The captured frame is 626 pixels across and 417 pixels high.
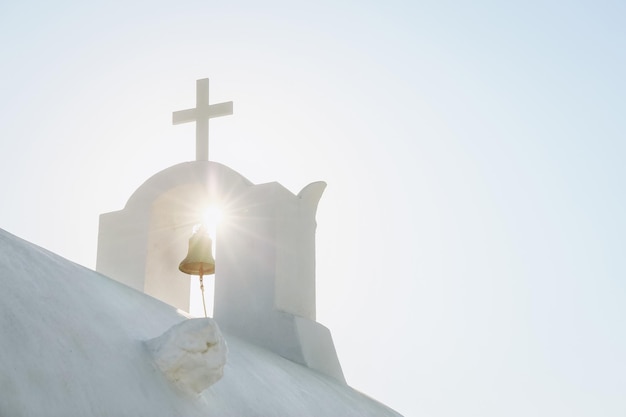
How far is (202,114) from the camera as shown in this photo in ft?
28.6

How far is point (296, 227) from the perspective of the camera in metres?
8.38

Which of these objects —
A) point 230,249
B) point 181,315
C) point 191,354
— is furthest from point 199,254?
point 191,354

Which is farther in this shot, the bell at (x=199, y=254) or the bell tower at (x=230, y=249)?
the bell tower at (x=230, y=249)

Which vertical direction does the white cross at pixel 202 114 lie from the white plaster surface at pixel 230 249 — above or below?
above

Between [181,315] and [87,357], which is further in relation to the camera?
[181,315]

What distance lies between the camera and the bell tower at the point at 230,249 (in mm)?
7867

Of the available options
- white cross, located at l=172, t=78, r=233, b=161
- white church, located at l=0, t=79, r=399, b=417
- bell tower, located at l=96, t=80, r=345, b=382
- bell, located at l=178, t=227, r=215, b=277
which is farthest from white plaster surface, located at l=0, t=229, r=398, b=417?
white cross, located at l=172, t=78, r=233, b=161

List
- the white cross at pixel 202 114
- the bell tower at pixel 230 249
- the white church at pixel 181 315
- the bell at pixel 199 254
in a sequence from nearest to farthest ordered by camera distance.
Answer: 1. the white church at pixel 181 315
2. the bell at pixel 199 254
3. the bell tower at pixel 230 249
4. the white cross at pixel 202 114

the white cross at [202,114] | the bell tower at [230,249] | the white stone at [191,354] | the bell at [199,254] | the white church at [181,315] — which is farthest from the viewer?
the white cross at [202,114]

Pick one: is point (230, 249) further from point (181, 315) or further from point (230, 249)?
point (181, 315)

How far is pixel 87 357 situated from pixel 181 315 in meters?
2.23

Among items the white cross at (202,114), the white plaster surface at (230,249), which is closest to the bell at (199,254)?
the white plaster surface at (230,249)

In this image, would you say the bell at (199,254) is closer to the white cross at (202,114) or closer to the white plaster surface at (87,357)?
the white cross at (202,114)

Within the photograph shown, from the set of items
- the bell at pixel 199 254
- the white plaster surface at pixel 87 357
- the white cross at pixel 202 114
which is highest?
the white cross at pixel 202 114
